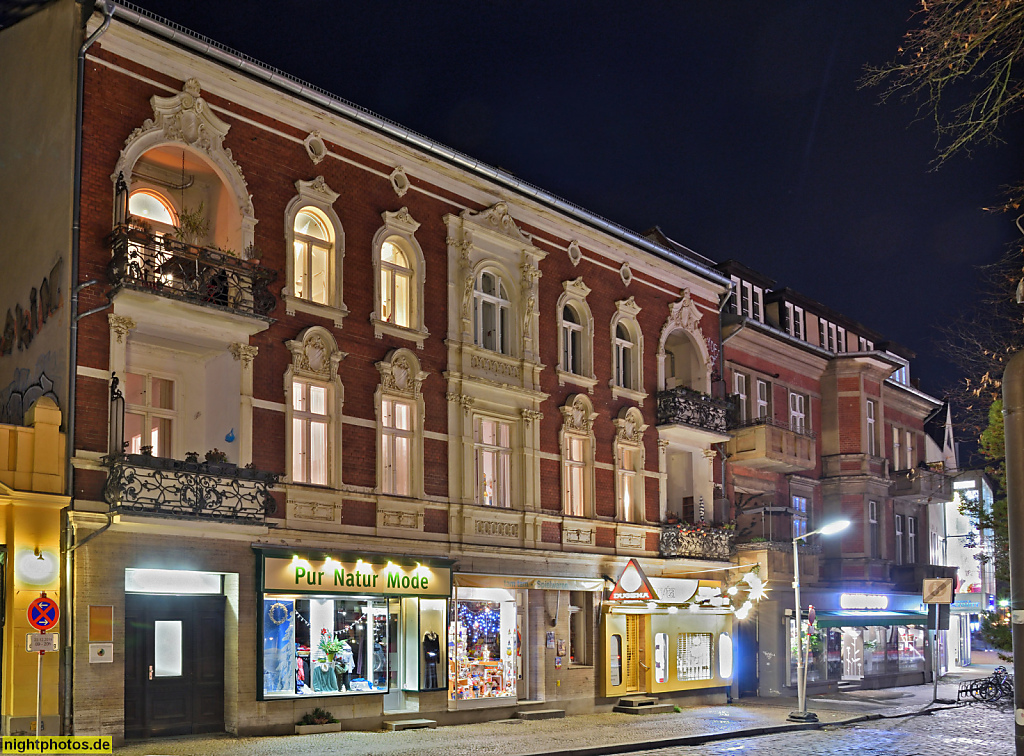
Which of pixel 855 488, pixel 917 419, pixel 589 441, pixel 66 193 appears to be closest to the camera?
pixel 66 193

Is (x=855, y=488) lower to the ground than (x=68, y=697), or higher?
higher

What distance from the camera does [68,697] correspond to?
1802 cm

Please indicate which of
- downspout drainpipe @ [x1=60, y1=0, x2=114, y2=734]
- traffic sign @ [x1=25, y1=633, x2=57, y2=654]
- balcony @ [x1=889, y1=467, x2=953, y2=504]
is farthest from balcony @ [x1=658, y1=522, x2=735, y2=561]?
traffic sign @ [x1=25, y1=633, x2=57, y2=654]

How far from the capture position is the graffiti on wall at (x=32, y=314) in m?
19.7

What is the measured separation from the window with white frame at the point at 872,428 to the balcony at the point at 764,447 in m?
6.40

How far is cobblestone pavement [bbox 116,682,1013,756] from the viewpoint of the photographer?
1920 cm

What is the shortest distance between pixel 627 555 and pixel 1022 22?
945 inches

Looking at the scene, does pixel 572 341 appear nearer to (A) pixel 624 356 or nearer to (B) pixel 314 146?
(A) pixel 624 356

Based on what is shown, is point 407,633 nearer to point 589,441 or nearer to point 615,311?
point 589,441

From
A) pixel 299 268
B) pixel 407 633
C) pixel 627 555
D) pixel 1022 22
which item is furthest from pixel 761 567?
pixel 1022 22

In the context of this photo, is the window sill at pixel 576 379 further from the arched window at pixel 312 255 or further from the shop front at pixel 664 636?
the arched window at pixel 312 255

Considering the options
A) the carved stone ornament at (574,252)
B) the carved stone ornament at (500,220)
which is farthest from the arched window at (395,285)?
the carved stone ornament at (574,252)

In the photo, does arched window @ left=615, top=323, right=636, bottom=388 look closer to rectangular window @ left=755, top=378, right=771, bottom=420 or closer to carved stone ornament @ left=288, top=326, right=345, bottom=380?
rectangular window @ left=755, top=378, right=771, bottom=420

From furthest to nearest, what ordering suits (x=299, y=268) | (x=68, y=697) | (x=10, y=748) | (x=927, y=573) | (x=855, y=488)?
(x=927, y=573) < (x=855, y=488) < (x=299, y=268) < (x=68, y=697) < (x=10, y=748)
